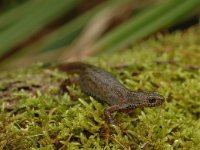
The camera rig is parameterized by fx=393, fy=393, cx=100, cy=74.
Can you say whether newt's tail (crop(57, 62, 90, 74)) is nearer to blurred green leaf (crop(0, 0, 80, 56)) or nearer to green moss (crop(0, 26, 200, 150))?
green moss (crop(0, 26, 200, 150))

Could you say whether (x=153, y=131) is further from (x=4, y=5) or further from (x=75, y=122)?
(x=4, y=5)

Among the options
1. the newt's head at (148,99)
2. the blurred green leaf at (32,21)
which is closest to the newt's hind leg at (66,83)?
the newt's head at (148,99)

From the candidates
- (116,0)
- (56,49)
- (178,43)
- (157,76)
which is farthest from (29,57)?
(157,76)

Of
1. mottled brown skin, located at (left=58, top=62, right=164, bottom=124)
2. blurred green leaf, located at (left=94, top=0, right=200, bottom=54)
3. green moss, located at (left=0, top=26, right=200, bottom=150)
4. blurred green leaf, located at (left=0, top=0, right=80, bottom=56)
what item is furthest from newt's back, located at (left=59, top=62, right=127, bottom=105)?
blurred green leaf, located at (left=0, top=0, right=80, bottom=56)

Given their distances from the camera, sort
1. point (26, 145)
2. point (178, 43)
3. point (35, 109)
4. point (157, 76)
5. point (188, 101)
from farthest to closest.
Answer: point (178, 43)
point (157, 76)
point (188, 101)
point (35, 109)
point (26, 145)

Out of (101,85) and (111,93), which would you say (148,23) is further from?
(111,93)

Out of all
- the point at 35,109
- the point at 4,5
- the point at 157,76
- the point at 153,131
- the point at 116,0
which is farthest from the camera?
the point at 4,5

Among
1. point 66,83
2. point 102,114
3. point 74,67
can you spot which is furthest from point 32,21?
point 102,114
